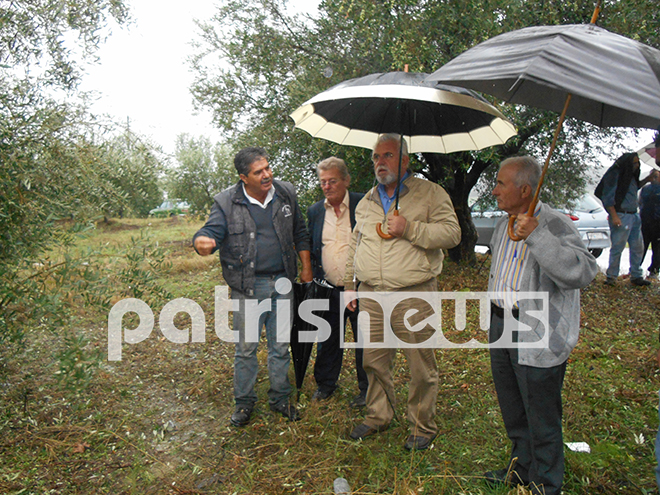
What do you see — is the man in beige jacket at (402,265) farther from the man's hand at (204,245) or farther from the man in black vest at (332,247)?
the man's hand at (204,245)

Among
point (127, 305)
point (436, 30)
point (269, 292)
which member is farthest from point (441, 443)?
point (436, 30)

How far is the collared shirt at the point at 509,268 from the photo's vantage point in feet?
8.87

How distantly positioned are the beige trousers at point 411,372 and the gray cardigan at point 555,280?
890mm

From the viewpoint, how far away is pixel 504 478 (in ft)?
9.70

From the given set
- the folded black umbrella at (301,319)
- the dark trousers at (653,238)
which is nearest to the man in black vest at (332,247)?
the folded black umbrella at (301,319)

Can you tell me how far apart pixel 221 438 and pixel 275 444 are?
470 millimetres

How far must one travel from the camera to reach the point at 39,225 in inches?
129

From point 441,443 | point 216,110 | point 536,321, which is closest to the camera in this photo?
point 536,321

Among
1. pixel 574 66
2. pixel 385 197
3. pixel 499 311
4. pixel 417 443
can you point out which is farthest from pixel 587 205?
pixel 574 66

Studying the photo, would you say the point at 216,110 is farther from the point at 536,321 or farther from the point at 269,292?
the point at 536,321

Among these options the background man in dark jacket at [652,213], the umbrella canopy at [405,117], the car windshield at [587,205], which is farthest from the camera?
the car windshield at [587,205]

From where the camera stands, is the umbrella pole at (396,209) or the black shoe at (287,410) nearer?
the umbrella pole at (396,209)

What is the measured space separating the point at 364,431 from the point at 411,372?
1.84ft

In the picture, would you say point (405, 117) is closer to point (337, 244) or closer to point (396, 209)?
point (396, 209)
